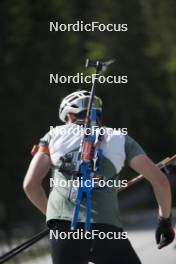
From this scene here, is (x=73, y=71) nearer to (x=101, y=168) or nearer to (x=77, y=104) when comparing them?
(x=77, y=104)

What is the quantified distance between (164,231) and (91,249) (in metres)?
0.58

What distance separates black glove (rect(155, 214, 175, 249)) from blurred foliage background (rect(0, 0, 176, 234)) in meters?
15.1

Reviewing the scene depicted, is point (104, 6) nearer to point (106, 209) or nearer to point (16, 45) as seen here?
point (16, 45)

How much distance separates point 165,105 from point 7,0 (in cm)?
2171

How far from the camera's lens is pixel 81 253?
6039mm

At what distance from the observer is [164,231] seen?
646cm

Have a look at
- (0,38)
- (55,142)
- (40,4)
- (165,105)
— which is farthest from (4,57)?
(55,142)

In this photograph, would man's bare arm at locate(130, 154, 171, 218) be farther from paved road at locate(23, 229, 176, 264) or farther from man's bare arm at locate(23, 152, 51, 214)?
paved road at locate(23, 229, 176, 264)

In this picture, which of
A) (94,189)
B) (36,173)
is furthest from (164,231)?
(36,173)

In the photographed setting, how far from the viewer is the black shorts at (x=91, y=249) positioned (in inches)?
237

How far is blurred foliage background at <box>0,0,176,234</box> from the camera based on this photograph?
3272 centimetres

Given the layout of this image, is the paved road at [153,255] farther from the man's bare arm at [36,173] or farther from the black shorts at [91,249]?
the black shorts at [91,249]

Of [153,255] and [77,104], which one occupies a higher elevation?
[77,104]

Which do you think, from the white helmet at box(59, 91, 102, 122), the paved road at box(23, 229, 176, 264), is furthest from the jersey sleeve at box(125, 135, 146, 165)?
the paved road at box(23, 229, 176, 264)
